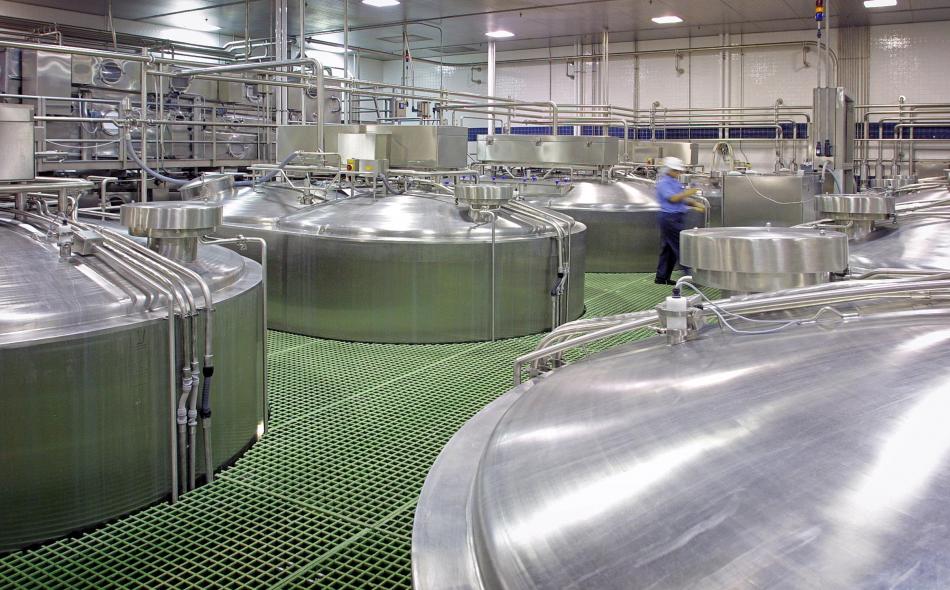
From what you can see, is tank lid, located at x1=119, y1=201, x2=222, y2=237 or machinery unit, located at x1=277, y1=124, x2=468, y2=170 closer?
tank lid, located at x1=119, y1=201, x2=222, y2=237

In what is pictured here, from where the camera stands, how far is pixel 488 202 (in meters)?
5.67

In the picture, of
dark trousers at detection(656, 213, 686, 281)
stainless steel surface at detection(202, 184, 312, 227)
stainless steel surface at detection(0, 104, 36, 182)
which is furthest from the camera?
dark trousers at detection(656, 213, 686, 281)

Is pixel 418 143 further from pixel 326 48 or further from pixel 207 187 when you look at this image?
pixel 326 48

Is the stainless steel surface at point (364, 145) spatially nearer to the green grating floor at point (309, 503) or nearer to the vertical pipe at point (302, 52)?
the vertical pipe at point (302, 52)

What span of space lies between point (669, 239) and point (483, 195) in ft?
8.52

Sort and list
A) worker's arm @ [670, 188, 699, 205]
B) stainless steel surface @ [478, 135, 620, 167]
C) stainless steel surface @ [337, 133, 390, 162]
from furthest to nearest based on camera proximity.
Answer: stainless steel surface @ [478, 135, 620, 167] < worker's arm @ [670, 188, 699, 205] < stainless steel surface @ [337, 133, 390, 162]

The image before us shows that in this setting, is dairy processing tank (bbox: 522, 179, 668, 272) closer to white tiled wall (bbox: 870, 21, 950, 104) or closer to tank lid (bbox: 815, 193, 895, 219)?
tank lid (bbox: 815, 193, 895, 219)

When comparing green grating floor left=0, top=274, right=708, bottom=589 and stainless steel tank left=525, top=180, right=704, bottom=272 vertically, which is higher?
stainless steel tank left=525, top=180, right=704, bottom=272

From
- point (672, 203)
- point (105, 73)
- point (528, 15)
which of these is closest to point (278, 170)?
point (672, 203)

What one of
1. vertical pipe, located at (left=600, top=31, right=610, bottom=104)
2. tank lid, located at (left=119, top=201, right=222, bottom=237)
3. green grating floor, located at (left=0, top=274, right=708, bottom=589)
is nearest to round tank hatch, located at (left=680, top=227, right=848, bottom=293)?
green grating floor, located at (left=0, top=274, right=708, bottom=589)

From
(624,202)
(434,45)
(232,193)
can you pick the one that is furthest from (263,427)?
(434,45)

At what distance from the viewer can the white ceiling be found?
11914mm

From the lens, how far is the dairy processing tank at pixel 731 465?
1056 mm

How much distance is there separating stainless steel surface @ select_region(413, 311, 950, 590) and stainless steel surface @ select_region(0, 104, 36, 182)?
7.33 ft
